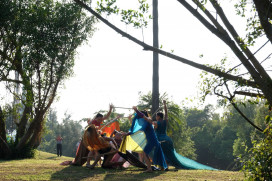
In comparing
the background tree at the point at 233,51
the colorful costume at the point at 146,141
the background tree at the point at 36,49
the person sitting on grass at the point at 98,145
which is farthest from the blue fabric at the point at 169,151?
the background tree at the point at 36,49

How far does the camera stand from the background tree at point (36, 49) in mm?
19250

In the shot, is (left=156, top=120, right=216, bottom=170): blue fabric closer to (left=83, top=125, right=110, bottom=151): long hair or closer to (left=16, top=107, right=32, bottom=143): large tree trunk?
(left=83, top=125, right=110, bottom=151): long hair

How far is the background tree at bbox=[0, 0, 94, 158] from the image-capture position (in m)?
19.2

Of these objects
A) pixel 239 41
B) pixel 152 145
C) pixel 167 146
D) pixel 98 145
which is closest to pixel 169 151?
pixel 167 146

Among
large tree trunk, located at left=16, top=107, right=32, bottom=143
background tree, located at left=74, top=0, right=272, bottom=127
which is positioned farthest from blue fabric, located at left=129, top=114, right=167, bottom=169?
large tree trunk, located at left=16, top=107, right=32, bottom=143

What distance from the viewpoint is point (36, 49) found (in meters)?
19.7

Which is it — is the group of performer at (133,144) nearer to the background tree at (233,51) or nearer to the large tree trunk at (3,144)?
the background tree at (233,51)

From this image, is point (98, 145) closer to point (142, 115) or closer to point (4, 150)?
point (142, 115)

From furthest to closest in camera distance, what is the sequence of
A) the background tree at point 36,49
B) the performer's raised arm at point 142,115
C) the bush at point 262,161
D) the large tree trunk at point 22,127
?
the large tree trunk at point 22,127 → the background tree at point 36,49 → the performer's raised arm at point 142,115 → the bush at point 262,161

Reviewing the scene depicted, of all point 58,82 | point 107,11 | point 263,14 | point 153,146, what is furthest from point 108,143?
point 58,82

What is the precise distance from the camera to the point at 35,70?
20875 millimetres

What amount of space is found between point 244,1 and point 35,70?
15744mm

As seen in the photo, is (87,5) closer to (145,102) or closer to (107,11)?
(107,11)

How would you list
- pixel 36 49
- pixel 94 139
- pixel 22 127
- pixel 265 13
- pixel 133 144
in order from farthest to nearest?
pixel 22 127
pixel 36 49
pixel 133 144
pixel 94 139
pixel 265 13
